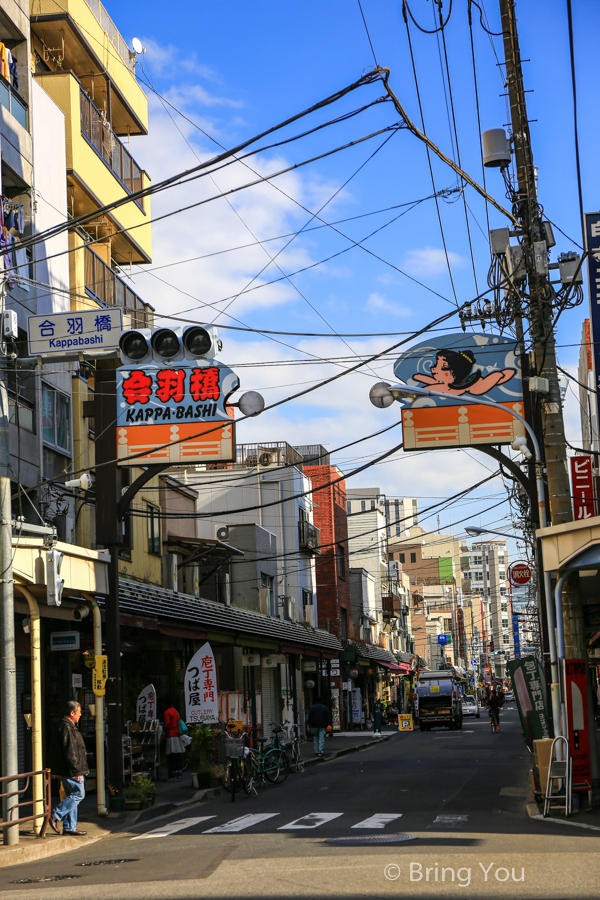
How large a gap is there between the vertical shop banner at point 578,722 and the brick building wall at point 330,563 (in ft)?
133

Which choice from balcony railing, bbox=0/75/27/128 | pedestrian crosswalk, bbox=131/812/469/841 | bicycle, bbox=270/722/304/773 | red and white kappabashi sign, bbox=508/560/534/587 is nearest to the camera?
pedestrian crosswalk, bbox=131/812/469/841

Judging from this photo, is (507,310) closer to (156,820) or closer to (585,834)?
(585,834)

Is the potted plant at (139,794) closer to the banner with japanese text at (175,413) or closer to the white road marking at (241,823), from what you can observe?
the white road marking at (241,823)

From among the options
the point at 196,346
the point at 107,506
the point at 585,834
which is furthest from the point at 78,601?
the point at 585,834

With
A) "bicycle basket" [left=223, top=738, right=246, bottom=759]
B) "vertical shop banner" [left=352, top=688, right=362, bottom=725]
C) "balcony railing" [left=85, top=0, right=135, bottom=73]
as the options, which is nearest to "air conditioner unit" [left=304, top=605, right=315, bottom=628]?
"vertical shop banner" [left=352, top=688, right=362, bottom=725]

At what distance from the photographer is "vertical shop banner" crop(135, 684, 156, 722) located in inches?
936

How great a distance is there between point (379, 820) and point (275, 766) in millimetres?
8011

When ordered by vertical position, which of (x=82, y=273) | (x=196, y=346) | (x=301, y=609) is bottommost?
(x=301, y=609)

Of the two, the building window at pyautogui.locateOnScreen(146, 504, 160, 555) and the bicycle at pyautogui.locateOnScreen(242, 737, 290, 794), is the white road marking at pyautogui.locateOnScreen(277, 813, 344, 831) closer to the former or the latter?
the bicycle at pyautogui.locateOnScreen(242, 737, 290, 794)

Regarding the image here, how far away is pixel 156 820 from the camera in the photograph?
54.3 feet

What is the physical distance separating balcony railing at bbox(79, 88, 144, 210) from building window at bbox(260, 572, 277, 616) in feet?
58.7

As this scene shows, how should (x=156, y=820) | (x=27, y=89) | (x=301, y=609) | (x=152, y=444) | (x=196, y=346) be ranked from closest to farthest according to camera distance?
(x=156, y=820) → (x=196, y=346) → (x=152, y=444) → (x=27, y=89) → (x=301, y=609)

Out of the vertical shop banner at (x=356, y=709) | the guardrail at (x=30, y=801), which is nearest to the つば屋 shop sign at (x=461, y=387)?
the guardrail at (x=30, y=801)

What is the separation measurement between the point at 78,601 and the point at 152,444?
3.31 metres
